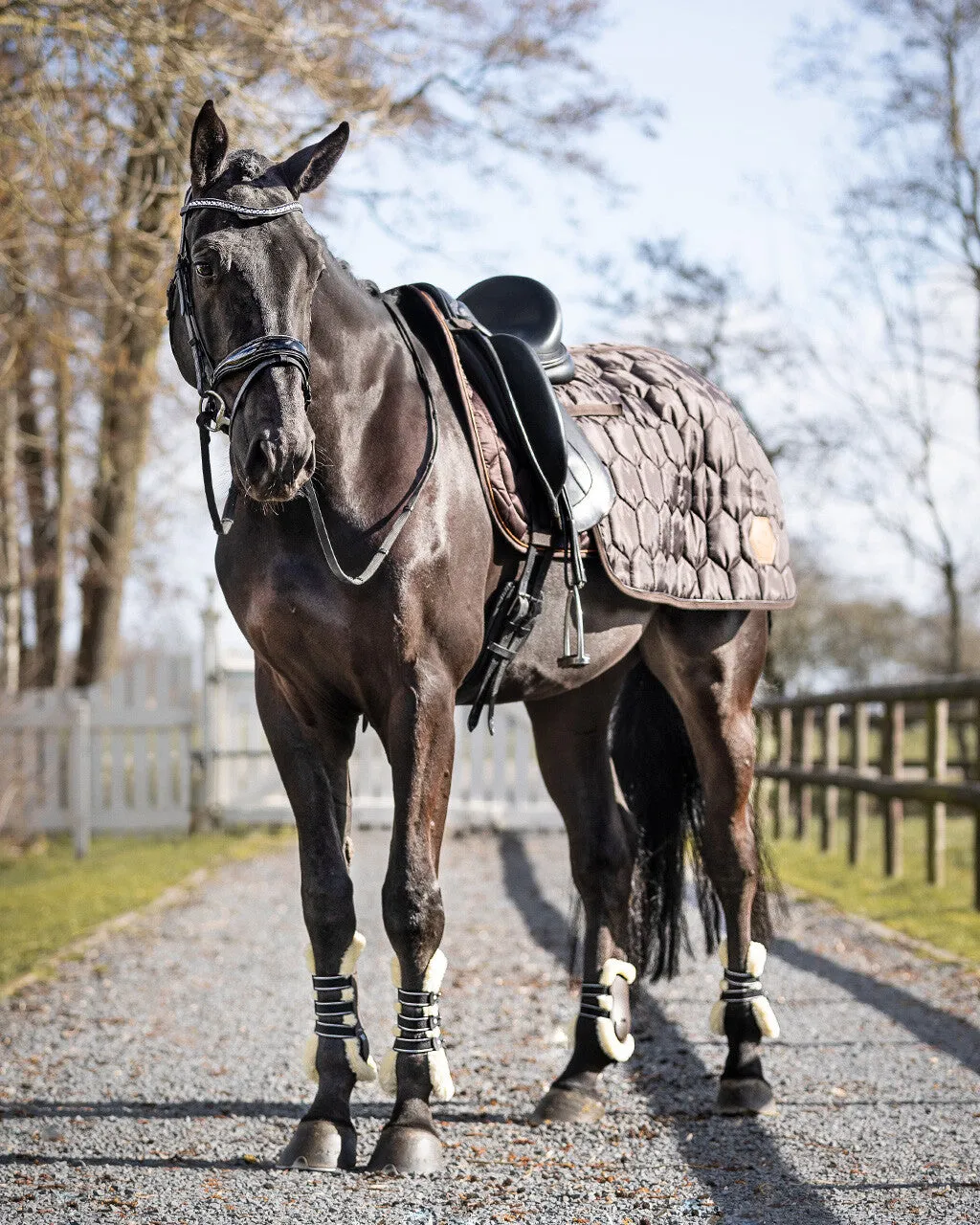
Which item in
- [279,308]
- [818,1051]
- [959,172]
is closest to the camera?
[279,308]

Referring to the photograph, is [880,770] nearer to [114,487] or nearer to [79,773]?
[79,773]

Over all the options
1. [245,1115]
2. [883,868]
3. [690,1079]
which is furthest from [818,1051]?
[883,868]

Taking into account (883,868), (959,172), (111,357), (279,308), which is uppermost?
(959,172)

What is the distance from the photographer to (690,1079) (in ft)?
13.5

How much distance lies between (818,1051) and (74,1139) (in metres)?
2.46

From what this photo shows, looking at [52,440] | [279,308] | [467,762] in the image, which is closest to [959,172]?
[467,762]

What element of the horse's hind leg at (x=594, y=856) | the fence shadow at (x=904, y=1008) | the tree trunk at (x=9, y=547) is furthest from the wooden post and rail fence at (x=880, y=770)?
the tree trunk at (x=9, y=547)

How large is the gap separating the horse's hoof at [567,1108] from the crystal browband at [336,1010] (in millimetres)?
656

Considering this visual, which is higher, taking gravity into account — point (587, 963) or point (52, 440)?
point (52, 440)

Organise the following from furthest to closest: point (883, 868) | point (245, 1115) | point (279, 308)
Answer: point (883, 868)
point (245, 1115)
point (279, 308)

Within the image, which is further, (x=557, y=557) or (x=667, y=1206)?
(x=557, y=557)

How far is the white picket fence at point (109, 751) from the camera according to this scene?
36.2ft

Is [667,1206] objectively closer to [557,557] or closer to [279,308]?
[557,557]

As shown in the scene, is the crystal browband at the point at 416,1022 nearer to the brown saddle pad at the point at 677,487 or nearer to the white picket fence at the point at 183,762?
the brown saddle pad at the point at 677,487
